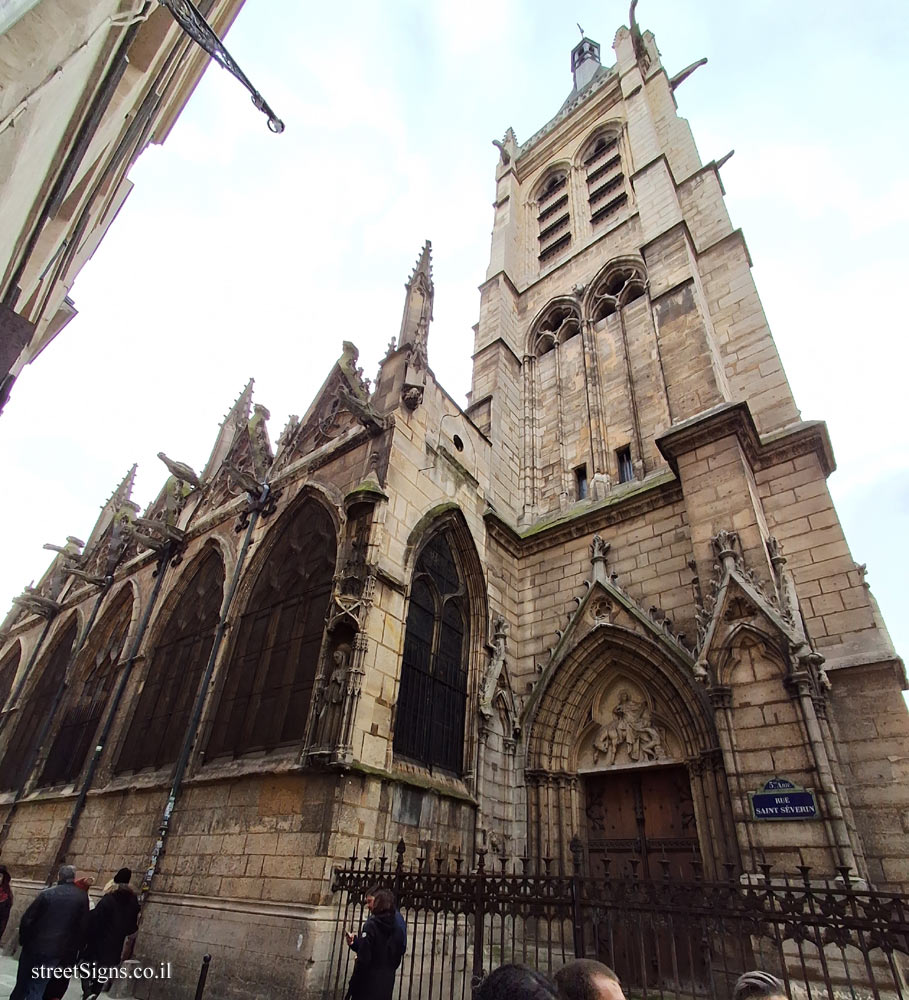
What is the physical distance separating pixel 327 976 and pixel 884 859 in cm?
577

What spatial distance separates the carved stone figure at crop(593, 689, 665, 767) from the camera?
28.0ft

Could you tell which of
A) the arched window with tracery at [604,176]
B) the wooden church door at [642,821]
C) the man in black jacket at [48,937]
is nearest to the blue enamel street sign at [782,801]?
the wooden church door at [642,821]

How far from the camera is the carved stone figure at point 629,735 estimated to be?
28.0 feet

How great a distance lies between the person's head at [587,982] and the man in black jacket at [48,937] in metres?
5.23

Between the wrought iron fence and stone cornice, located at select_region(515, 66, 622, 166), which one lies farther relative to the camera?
stone cornice, located at select_region(515, 66, 622, 166)

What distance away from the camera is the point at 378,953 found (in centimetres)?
396

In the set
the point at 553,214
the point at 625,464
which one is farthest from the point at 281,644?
the point at 553,214

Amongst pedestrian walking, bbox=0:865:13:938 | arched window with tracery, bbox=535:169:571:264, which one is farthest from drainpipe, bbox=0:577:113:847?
arched window with tracery, bbox=535:169:571:264

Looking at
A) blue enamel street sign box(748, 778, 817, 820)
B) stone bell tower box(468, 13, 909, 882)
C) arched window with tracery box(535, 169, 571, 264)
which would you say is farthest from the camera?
arched window with tracery box(535, 169, 571, 264)

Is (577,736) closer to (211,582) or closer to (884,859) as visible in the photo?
(884,859)

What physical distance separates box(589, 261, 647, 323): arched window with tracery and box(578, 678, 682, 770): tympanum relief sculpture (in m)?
9.50

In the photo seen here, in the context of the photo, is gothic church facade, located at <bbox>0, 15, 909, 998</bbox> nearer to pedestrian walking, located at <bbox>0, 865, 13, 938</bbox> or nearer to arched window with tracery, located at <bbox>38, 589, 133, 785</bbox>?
arched window with tracery, located at <bbox>38, 589, 133, 785</bbox>

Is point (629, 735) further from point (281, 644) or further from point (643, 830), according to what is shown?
point (281, 644)

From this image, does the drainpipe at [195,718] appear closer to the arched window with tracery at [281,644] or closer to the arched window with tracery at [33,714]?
the arched window with tracery at [281,644]
